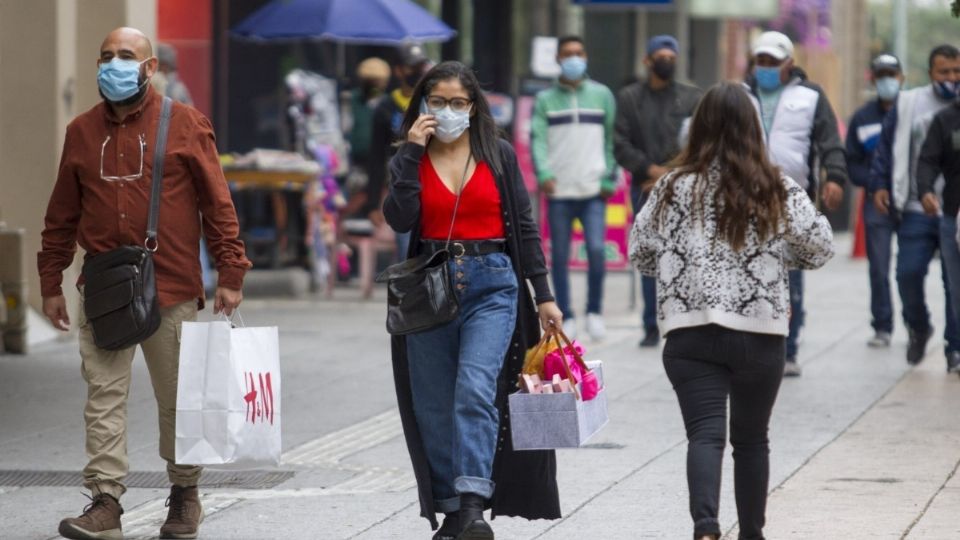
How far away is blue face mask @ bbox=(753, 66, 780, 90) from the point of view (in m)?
11.2

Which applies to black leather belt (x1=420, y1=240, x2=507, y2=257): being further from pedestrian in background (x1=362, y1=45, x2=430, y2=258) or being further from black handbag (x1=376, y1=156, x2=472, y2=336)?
pedestrian in background (x1=362, y1=45, x2=430, y2=258)

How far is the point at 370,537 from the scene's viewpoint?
23.5ft

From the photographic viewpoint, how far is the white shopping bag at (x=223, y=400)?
682cm

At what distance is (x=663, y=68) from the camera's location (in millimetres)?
13094

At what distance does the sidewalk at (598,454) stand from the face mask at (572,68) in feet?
5.98

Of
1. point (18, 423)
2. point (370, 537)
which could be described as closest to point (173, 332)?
point (370, 537)

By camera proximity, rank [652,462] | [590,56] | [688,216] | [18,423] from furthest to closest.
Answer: [590,56] → [18,423] → [652,462] → [688,216]

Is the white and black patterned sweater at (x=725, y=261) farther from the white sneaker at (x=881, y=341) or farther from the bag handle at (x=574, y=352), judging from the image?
the white sneaker at (x=881, y=341)

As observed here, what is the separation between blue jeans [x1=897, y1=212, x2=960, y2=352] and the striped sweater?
225 centimetres

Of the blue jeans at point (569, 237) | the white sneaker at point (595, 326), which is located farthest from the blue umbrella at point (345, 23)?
the white sneaker at point (595, 326)

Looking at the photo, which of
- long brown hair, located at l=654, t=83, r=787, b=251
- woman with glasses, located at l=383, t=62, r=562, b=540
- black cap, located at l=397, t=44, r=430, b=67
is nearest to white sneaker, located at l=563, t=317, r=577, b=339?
black cap, located at l=397, t=44, r=430, b=67

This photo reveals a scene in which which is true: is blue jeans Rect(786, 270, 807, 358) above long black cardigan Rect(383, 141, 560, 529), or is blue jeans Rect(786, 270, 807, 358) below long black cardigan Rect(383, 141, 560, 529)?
below

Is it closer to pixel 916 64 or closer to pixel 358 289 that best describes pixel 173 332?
pixel 358 289

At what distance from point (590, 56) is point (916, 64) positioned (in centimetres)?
5711
